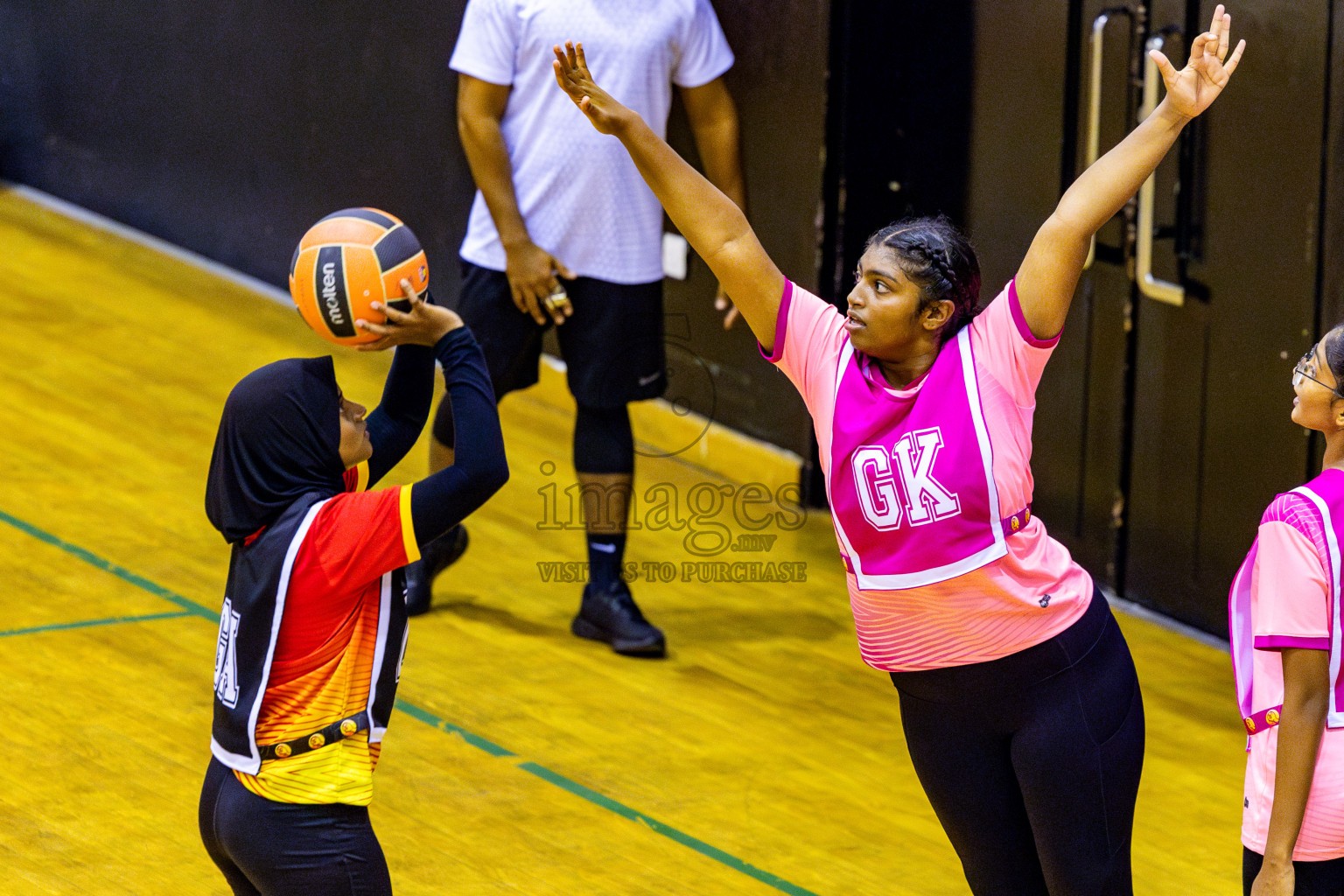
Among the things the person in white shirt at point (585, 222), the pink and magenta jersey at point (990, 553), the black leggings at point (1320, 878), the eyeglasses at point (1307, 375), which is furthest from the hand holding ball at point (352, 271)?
the person in white shirt at point (585, 222)

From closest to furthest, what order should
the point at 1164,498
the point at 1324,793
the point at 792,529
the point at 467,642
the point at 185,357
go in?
the point at 1324,793, the point at 467,642, the point at 1164,498, the point at 792,529, the point at 185,357

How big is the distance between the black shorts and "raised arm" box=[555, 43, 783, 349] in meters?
2.03

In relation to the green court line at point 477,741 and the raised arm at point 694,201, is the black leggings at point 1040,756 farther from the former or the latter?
the green court line at point 477,741

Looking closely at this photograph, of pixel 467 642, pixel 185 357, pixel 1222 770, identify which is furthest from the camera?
pixel 185 357

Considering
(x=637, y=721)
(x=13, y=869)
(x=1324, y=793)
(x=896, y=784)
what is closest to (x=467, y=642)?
(x=637, y=721)

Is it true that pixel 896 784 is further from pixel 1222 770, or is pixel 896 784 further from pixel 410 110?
pixel 410 110

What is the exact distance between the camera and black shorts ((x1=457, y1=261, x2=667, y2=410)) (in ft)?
15.7

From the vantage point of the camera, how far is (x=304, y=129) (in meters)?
7.60

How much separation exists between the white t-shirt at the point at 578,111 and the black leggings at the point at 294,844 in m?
2.40

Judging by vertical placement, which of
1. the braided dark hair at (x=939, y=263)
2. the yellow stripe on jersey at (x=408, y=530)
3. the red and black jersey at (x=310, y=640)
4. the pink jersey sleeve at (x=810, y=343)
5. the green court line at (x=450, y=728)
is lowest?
the green court line at (x=450, y=728)

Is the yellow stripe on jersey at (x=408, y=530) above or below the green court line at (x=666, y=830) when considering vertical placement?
above

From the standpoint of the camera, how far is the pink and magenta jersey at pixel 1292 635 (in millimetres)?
2436

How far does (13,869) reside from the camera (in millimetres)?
3451

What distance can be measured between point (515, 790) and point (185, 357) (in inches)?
134
